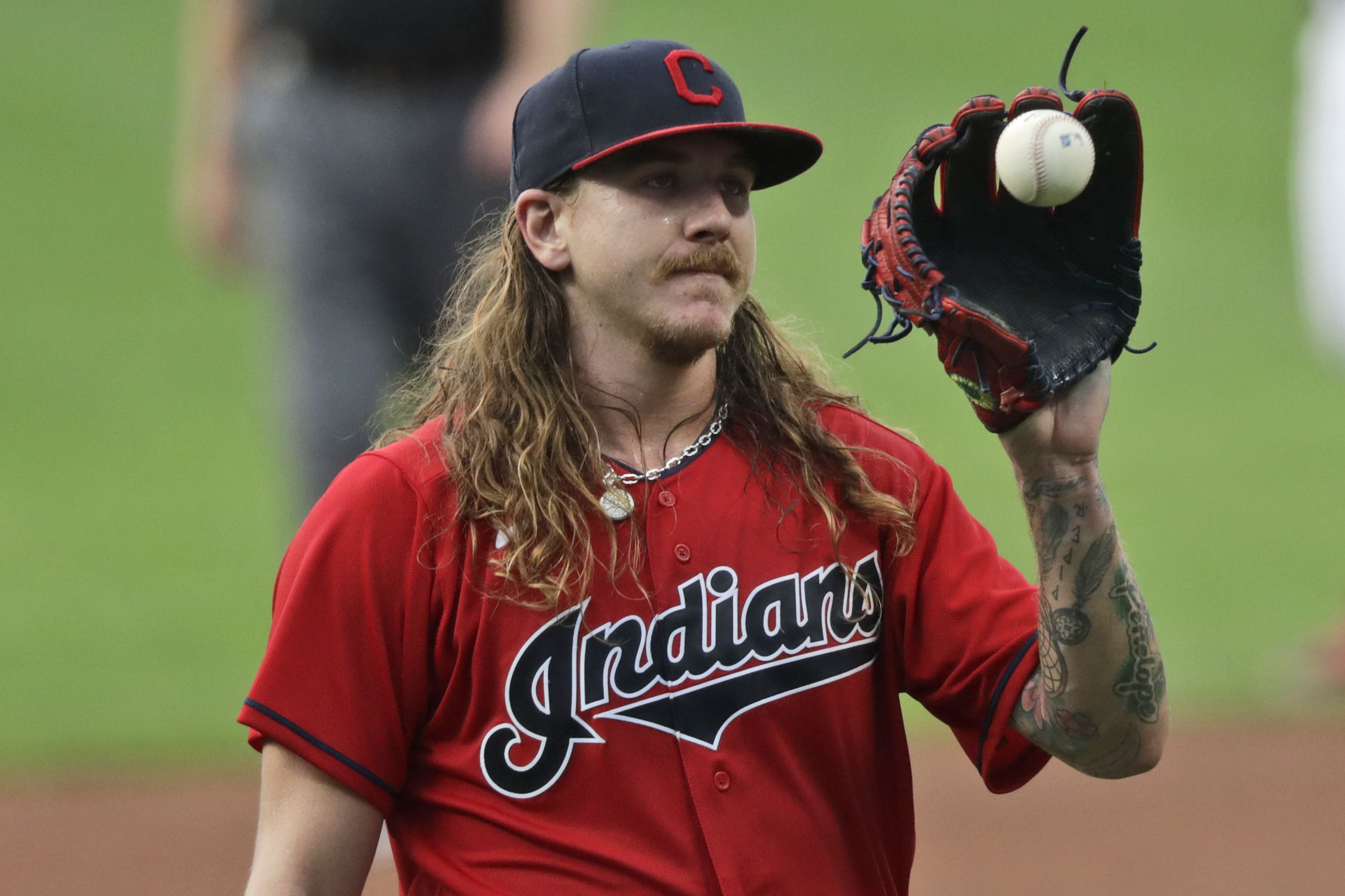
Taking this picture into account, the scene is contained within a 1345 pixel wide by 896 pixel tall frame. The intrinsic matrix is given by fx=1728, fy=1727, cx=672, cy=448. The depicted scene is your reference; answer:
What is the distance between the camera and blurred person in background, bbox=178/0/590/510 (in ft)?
15.2

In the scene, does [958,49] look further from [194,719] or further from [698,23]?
[194,719]

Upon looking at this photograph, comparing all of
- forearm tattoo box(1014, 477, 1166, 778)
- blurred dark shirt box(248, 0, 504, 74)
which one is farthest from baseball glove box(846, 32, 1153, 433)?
blurred dark shirt box(248, 0, 504, 74)

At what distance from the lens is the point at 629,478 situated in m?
2.29

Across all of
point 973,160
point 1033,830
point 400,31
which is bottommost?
point 1033,830

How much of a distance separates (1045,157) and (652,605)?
2.41 feet

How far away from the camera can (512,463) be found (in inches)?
88.4

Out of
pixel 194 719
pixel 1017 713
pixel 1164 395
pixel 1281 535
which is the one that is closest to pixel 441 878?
pixel 1017 713

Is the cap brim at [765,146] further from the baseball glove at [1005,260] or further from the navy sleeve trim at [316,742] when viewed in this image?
the navy sleeve trim at [316,742]

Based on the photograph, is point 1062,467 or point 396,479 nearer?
point 1062,467

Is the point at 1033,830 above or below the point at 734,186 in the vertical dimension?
below

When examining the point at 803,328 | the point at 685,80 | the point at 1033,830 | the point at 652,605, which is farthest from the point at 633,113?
the point at 1033,830

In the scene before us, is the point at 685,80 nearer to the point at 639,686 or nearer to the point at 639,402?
the point at 639,402

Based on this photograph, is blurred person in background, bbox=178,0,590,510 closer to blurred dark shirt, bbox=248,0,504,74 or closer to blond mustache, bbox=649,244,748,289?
blurred dark shirt, bbox=248,0,504,74

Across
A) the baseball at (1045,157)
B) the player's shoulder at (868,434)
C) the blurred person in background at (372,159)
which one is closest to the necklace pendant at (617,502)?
the player's shoulder at (868,434)
